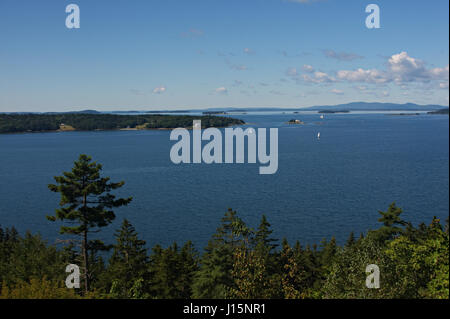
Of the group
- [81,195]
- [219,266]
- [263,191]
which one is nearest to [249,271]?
[219,266]

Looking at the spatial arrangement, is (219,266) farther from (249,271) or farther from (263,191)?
(263,191)

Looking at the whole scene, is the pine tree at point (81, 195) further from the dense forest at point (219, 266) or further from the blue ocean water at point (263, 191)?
the blue ocean water at point (263, 191)

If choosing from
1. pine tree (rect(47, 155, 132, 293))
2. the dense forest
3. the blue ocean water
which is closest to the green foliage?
the dense forest

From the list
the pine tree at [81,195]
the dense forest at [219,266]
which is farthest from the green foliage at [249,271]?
the pine tree at [81,195]

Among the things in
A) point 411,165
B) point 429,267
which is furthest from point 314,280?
point 411,165

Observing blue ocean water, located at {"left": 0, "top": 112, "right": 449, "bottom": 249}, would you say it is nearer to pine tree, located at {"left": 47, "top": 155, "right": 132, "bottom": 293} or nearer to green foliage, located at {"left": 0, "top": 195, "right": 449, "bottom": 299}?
green foliage, located at {"left": 0, "top": 195, "right": 449, "bottom": 299}

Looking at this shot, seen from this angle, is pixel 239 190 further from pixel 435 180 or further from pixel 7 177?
Result: pixel 7 177
